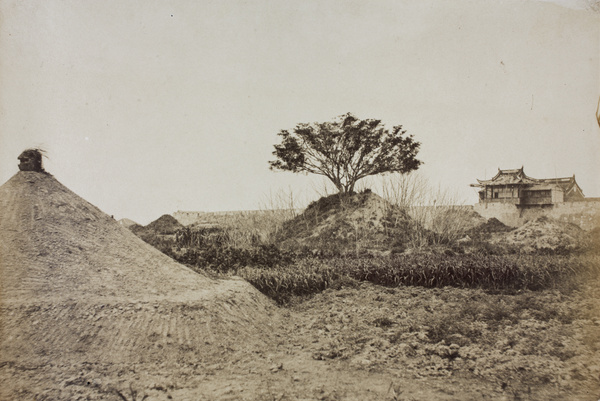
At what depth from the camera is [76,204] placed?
17.7ft

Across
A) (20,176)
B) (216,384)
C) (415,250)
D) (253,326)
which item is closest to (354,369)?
(216,384)

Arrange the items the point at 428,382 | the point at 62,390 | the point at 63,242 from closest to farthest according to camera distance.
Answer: the point at 62,390
the point at 428,382
the point at 63,242

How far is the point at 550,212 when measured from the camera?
1986cm

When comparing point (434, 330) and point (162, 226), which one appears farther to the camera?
point (162, 226)

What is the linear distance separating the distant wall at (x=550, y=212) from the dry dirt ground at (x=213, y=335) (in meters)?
15.0

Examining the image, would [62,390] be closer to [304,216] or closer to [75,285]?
[75,285]

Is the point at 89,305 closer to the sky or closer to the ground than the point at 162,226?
closer to the ground

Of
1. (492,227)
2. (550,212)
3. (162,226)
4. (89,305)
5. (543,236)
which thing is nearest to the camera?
(89,305)

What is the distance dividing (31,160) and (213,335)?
3.34 meters

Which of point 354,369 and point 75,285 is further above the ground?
point 75,285

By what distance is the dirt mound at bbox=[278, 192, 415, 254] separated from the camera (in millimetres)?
12941

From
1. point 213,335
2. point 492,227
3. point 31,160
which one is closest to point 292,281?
point 213,335

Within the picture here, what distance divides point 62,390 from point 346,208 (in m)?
13.3

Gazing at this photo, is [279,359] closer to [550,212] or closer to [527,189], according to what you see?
[550,212]
